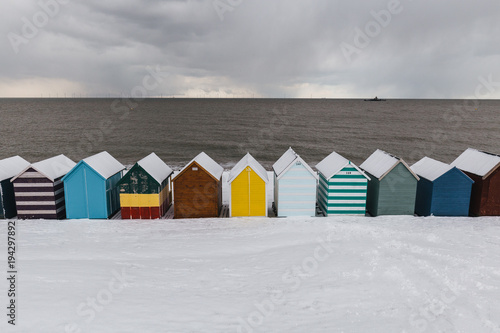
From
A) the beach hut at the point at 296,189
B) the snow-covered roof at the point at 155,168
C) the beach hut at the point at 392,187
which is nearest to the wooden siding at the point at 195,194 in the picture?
the snow-covered roof at the point at 155,168

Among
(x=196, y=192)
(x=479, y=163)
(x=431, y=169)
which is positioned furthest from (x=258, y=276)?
(x=479, y=163)

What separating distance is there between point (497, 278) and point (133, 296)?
10993 millimetres

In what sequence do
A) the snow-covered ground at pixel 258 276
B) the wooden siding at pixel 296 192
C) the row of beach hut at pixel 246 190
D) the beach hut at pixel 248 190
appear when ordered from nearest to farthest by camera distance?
the snow-covered ground at pixel 258 276
the row of beach hut at pixel 246 190
the beach hut at pixel 248 190
the wooden siding at pixel 296 192

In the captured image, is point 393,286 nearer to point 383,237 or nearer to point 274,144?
point 383,237

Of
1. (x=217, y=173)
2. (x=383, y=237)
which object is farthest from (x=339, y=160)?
(x=217, y=173)

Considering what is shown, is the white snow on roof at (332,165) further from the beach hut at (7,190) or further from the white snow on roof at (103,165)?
the beach hut at (7,190)

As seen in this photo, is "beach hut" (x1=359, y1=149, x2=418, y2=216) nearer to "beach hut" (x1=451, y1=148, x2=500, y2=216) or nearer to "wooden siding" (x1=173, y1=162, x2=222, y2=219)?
"beach hut" (x1=451, y1=148, x2=500, y2=216)

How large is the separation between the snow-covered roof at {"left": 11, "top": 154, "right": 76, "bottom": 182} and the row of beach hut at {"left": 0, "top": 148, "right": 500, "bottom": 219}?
45 millimetres

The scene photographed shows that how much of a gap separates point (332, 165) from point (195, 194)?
6.72 m

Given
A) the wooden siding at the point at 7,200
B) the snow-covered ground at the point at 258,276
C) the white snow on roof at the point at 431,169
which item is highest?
the white snow on roof at the point at 431,169

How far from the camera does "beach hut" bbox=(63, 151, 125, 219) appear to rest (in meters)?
13.9

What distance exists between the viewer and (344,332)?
7449 mm

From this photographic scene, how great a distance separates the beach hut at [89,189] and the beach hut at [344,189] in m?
10.2

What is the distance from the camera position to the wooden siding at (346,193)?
1426 centimetres
